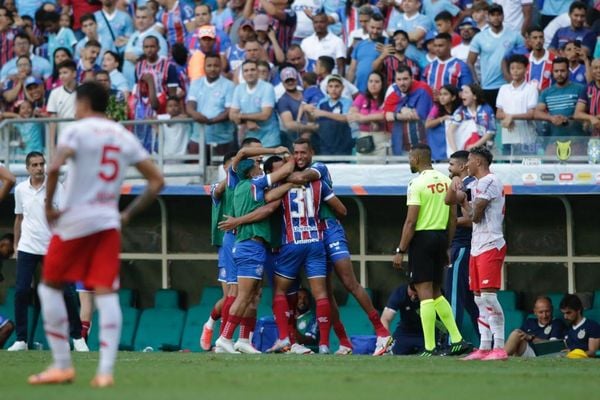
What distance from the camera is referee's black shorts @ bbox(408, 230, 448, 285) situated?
13305 millimetres

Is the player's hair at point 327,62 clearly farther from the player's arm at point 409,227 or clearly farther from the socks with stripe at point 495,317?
the socks with stripe at point 495,317

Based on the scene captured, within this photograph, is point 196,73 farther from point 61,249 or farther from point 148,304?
point 61,249

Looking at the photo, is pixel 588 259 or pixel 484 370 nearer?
pixel 484 370

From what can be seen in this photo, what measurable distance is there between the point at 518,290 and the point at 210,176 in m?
4.26

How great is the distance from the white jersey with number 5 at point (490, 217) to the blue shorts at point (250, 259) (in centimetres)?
268

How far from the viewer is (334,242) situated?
14469 mm

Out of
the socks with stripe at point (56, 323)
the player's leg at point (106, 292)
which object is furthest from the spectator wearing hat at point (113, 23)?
the player's leg at point (106, 292)

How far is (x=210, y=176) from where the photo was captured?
17.5 meters

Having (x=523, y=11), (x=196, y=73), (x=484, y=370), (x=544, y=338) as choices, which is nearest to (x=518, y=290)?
(x=544, y=338)

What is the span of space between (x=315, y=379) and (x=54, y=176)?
7.67 feet

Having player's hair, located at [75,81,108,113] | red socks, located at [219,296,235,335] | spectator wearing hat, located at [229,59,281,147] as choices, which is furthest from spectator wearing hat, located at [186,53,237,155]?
player's hair, located at [75,81,108,113]

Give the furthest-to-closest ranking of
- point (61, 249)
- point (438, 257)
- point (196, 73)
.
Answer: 1. point (196, 73)
2. point (438, 257)
3. point (61, 249)

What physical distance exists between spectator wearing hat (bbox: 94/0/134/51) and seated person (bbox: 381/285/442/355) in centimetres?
762

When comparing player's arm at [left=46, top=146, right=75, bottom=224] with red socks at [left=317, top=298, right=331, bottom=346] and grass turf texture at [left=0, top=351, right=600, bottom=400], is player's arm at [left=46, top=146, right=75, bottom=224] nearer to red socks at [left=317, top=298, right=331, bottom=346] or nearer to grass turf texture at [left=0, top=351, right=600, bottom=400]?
grass turf texture at [left=0, top=351, right=600, bottom=400]
